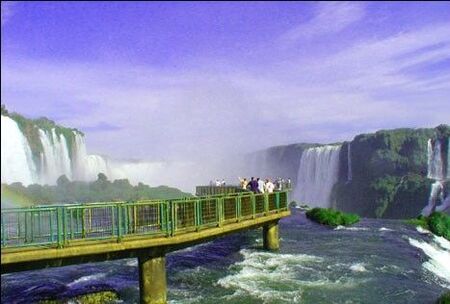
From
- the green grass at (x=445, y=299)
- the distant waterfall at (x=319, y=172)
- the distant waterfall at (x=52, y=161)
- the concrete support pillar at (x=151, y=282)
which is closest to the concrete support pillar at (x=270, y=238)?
the green grass at (x=445, y=299)

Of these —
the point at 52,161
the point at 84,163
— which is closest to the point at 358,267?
the point at 52,161

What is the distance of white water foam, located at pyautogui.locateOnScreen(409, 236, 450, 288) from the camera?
21.7m

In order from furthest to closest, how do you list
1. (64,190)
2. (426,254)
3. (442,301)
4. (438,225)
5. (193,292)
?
(64,190) → (438,225) → (426,254) → (193,292) → (442,301)

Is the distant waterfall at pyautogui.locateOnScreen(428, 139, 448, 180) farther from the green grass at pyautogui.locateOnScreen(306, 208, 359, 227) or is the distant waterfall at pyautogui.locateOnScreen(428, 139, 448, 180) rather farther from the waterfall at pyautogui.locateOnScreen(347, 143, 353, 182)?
the green grass at pyautogui.locateOnScreen(306, 208, 359, 227)

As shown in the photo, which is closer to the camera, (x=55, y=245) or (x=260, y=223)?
(x=55, y=245)

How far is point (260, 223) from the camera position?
2289cm

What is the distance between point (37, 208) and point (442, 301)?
11.5 meters

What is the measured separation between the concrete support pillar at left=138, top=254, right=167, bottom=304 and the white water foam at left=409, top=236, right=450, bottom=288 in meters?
10.9

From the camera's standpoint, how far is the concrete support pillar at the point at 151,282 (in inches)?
575

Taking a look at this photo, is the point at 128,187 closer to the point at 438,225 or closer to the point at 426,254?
the point at 438,225

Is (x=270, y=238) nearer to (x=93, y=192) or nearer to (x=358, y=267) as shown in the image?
(x=358, y=267)

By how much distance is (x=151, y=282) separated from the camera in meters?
14.7

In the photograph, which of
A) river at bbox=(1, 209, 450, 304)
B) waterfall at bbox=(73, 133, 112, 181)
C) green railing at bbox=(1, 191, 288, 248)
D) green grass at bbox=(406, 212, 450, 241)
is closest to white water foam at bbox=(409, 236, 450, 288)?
river at bbox=(1, 209, 450, 304)

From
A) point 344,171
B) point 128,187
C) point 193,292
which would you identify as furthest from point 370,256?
point 344,171
